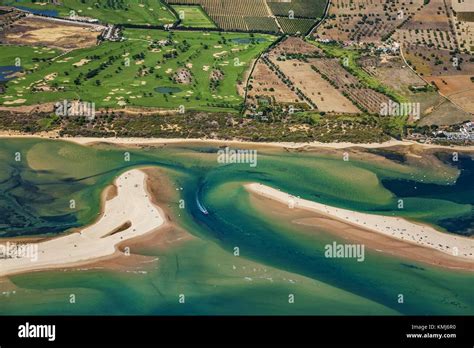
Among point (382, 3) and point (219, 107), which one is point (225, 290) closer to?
point (219, 107)

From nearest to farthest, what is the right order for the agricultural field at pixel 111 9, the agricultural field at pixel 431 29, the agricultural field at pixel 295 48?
the agricultural field at pixel 295 48 → the agricultural field at pixel 431 29 → the agricultural field at pixel 111 9

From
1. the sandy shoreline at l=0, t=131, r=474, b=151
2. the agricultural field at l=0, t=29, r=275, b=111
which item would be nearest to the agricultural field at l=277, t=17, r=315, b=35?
the agricultural field at l=0, t=29, r=275, b=111

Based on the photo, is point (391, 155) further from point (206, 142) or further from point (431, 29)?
point (431, 29)

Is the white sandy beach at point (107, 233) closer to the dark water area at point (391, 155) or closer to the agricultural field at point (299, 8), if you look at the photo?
the dark water area at point (391, 155)

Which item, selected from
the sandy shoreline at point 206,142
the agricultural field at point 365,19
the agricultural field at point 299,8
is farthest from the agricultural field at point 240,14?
the sandy shoreline at point 206,142

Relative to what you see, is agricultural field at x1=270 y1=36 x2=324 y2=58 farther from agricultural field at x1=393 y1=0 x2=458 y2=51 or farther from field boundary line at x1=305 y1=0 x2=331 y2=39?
agricultural field at x1=393 y1=0 x2=458 y2=51
